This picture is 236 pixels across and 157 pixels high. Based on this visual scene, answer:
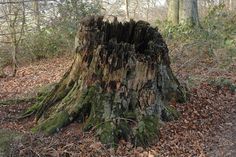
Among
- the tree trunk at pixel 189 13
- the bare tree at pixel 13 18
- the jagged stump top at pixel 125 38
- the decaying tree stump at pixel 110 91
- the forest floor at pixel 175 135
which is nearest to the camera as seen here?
the forest floor at pixel 175 135

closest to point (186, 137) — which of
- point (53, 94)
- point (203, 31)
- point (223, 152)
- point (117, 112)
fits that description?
point (223, 152)

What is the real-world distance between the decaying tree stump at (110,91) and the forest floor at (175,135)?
21 centimetres

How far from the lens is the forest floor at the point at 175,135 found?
5.94 meters

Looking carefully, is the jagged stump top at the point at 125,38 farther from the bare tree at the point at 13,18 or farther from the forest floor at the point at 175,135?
the bare tree at the point at 13,18

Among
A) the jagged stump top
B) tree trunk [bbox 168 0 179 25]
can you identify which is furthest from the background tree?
the jagged stump top

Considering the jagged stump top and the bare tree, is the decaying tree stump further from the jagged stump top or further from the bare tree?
the bare tree

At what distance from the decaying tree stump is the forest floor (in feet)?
0.69

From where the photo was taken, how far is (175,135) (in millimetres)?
6887

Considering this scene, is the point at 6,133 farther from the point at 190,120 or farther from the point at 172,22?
the point at 172,22

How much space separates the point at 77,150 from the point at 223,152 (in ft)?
8.36

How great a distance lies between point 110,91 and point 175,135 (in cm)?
147

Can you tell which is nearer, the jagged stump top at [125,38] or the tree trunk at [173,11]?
the jagged stump top at [125,38]

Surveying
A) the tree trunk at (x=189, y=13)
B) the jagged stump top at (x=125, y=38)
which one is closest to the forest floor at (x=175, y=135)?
the jagged stump top at (x=125, y=38)

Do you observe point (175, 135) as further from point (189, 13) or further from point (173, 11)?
point (173, 11)
